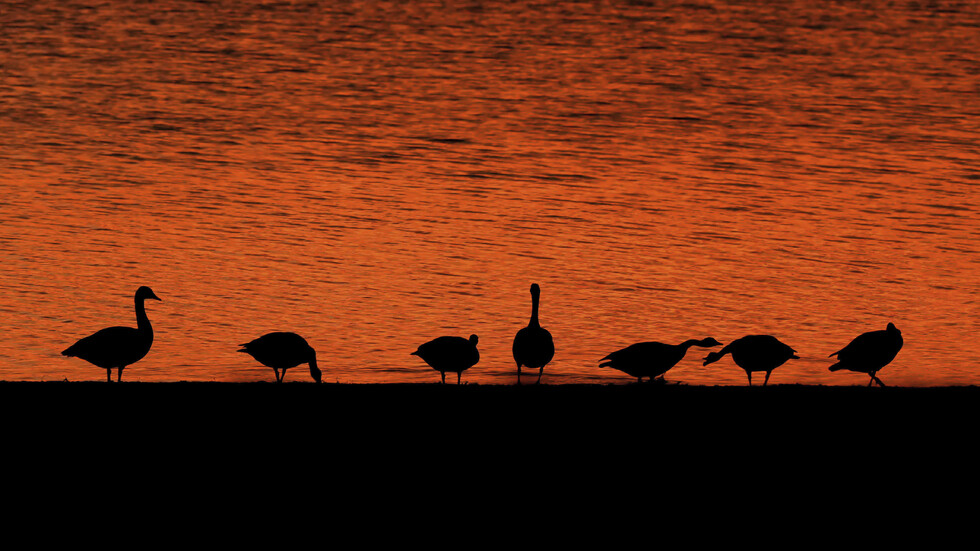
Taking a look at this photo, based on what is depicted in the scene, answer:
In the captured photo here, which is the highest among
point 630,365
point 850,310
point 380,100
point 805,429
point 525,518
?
point 380,100

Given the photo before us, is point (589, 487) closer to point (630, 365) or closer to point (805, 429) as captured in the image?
point (805, 429)

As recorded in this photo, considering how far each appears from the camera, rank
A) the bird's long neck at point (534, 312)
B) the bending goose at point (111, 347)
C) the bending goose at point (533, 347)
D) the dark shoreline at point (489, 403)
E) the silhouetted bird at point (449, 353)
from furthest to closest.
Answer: the bird's long neck at point (534, 312) < the bending goose at point (533, 347) < the silhouetted bird at point (449, 353) < the bending goose at point (111, 347) < the dark shoreline at point (489, 403)

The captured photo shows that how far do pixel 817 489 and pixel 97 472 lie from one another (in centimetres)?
589

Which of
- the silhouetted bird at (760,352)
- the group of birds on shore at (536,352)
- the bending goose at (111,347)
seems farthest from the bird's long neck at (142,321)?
the silhouetted bird at (760,352)

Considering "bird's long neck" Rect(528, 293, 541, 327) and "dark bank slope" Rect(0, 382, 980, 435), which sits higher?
"bird's long neck" Rect(528, 293, 541, 327)

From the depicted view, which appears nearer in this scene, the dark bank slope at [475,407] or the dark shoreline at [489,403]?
the dark bank slope at [475,407]

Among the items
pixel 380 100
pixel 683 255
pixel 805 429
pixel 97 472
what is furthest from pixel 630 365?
pixel 380 100

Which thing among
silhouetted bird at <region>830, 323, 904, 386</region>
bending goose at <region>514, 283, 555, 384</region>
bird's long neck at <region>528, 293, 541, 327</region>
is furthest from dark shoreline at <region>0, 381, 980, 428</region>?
Answer: bird's long neck at <region>528, 293, 541, 327</region>

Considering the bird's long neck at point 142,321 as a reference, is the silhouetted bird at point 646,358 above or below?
below

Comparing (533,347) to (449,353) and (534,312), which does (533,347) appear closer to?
(449,353)

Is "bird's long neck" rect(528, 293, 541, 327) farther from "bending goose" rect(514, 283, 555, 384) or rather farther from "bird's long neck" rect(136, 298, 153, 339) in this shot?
"bird's long neck" rect(136, 298, 153, 339)

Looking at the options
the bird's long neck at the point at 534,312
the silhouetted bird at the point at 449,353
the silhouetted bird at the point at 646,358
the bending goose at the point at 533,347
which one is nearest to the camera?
the silhouetted bird at the point at 646,358

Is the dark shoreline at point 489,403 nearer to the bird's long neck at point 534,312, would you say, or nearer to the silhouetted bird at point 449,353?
the silhouetted bird at point 449,353

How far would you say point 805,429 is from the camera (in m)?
11.5
